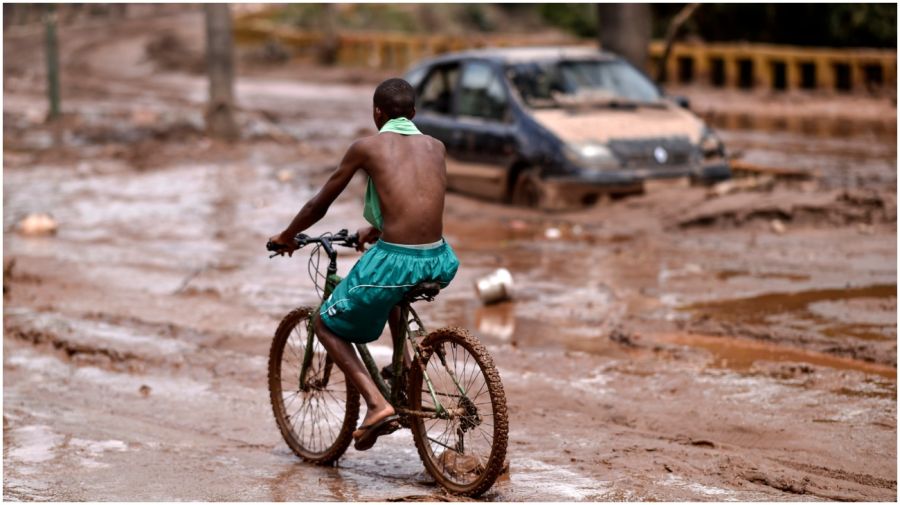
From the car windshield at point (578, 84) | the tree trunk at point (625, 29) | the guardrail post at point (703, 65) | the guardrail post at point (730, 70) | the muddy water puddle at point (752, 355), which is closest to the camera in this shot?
the muddy water puddle at point (752, 355)

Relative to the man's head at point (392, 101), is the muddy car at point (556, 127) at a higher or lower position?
lower

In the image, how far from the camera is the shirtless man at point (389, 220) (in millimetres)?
5504

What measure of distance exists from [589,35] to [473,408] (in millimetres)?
26863

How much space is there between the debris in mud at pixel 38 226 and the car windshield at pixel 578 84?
184 inches

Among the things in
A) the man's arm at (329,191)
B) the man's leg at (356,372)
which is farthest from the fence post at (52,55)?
the man's leg at (356,372)

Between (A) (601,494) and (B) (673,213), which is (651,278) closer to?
(B) (673,213)

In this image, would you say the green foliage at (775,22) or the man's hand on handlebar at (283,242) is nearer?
the man's hand on handlebar at (283,242)

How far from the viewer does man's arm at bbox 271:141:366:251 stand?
18.1 ft

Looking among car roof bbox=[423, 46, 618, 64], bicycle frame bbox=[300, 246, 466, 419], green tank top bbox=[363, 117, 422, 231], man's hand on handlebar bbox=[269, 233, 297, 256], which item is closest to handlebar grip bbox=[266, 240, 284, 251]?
man's hand on handlebar bbox=[269, 233, 297, 256]

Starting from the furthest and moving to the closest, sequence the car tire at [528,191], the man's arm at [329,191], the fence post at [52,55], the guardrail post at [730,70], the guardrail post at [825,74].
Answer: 1. the guardrail post at [730,70]
2. the guardrail post at [825,74]
3. the fence post at [52,55]
4. the car tire at [528,191]
5. the man's arm at [329,191]

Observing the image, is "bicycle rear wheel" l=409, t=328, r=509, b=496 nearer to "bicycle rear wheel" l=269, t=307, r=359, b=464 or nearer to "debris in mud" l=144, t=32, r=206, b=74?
"bicycle rear wheel" l=269, t=307, r=359, b=464

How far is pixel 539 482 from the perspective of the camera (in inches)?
225

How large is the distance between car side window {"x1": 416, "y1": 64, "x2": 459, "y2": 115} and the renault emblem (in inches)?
91.8

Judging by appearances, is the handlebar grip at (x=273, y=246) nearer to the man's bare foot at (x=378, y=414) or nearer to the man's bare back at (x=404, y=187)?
the man's bare back at (x=404, y=187)
